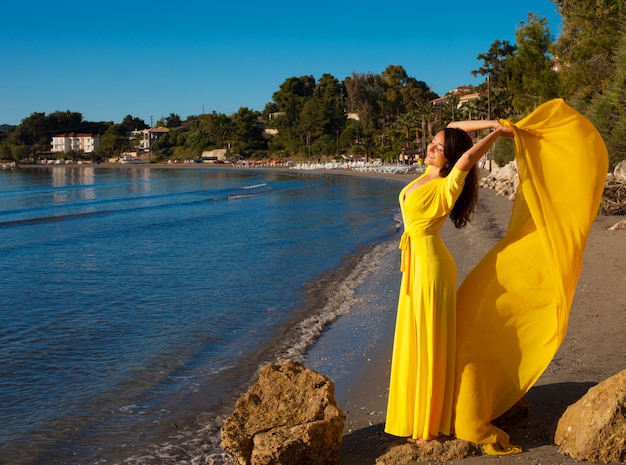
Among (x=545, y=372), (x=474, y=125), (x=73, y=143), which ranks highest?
(x=73, y=143)

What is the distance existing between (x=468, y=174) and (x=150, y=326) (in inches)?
234

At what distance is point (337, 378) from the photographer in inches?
247

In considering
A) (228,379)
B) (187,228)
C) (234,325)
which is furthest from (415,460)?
(187,228)

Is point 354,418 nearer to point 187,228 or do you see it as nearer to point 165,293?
point 165,293

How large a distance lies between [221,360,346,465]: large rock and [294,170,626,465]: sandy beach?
0.36 metres

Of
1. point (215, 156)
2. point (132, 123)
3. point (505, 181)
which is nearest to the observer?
point (505, 181)

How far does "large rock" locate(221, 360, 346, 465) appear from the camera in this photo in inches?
148

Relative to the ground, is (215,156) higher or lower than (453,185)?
higher

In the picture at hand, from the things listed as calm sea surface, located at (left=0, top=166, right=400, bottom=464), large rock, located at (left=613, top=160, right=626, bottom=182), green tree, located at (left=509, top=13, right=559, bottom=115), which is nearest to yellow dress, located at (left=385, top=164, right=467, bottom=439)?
calm sea surface, located at (left=0, top=166, right=400, bottom=464)

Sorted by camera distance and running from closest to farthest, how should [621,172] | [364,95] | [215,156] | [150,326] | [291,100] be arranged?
1. [150,326]
2. [621,172]
3. [364,95]
4. [291,100]
5. [215,156]

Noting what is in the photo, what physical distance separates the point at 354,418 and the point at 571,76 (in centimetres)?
2108

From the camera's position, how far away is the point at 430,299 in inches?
145

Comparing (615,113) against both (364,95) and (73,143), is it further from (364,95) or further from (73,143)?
(73,143)

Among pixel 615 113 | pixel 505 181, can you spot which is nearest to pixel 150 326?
pixel 615 113
